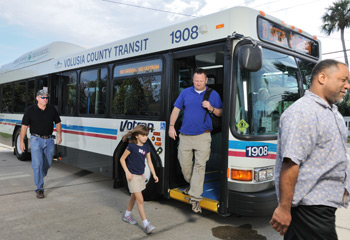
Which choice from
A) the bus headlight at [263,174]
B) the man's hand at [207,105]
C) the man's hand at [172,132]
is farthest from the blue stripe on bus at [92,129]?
the bus headlight at [263,174]

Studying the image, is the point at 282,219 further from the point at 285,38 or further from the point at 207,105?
the point at 285,38

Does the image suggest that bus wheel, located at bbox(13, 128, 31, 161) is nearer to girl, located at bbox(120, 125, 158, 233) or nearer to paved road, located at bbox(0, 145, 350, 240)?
paved road, located at bbox(0, 145, 350, 240)

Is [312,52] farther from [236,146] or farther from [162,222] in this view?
[162,222]

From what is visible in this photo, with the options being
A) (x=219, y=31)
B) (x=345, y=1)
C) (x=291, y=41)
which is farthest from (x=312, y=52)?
(x=345, y=1)

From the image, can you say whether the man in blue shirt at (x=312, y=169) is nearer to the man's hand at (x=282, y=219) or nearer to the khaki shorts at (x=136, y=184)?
the man's hand at (x=282, y=219)

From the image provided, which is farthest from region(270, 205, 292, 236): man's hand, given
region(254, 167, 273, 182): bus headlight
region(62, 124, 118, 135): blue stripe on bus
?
region(62, 124, 118, 135): blue stripe on bus

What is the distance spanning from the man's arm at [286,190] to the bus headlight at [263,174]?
1.95 metres

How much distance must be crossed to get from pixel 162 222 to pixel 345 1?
113 ft

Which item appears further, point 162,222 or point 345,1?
point 345,1

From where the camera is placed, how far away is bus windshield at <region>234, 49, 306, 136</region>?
3797 mm

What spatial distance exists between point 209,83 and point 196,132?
6.13 ft

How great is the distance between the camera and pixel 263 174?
384cm

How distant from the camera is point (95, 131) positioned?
20.2 feet

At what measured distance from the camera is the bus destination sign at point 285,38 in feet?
13.1
